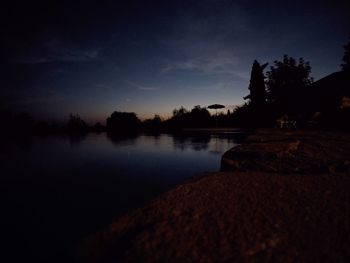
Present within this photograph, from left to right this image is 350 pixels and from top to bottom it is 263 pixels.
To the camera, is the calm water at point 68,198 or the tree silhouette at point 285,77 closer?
the calm water at point 68,198

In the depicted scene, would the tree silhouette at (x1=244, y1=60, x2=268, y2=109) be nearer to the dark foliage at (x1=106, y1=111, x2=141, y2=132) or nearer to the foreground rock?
the foreground rock

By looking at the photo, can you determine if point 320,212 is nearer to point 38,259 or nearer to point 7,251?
point 38,259

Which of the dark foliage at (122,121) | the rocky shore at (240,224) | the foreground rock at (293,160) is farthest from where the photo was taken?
the dark foliage at (122,121)

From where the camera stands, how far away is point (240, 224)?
1271 mm

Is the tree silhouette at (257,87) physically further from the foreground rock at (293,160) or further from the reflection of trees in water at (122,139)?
the foreground rock at (293,160)

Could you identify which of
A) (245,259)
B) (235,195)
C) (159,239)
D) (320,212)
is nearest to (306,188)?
(320,212)

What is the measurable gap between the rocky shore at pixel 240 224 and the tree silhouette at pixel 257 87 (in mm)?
23362

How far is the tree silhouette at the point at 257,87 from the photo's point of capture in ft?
77.8

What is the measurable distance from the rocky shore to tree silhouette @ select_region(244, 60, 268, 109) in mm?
23362

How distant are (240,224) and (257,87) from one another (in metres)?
25.3

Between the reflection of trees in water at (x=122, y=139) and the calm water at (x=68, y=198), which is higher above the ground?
the reflection of trees in water at (x=122, y=139)

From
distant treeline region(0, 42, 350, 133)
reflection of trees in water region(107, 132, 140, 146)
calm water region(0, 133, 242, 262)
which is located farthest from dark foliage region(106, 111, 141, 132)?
calm water region(0, 133, 242, 262)

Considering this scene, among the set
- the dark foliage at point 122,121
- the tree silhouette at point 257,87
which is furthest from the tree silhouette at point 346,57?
the dark foliage at point 122,121

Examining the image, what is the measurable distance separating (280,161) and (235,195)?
1192mm
